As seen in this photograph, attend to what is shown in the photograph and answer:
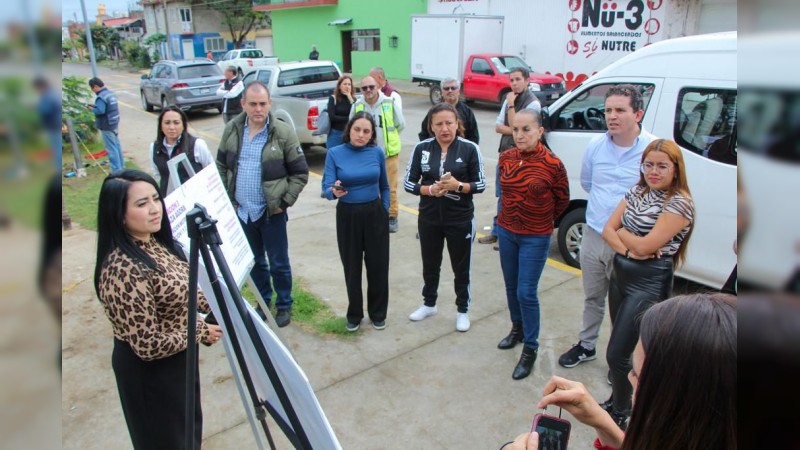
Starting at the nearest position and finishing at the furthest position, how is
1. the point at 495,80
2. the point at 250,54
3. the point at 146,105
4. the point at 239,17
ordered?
1. the point at 495,80
2. the point at 146,105
3. the point at 250,54
4. the point at 239,17

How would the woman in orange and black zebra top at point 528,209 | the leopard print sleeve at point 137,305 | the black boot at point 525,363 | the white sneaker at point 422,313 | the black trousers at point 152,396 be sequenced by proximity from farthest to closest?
the white sneaker at point 422,313
the black boot at point 525,363
the woman in orange and black zebra top at point 528,209
the black trousers at point 152,396
the leopard print sleeve at point 137,305

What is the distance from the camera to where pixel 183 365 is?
2.65 meters

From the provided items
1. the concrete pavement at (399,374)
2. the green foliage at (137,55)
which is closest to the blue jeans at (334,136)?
the concrete pavement at (399,374)

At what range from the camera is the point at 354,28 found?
29688 mm

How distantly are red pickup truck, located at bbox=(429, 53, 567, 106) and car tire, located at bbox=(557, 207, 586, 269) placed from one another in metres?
11.4

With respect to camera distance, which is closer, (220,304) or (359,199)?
(220,304)

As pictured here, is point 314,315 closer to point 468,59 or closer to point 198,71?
point 198,71

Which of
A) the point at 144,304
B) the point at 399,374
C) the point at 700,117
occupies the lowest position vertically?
the point at 399,374

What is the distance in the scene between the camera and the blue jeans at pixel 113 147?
9.73m

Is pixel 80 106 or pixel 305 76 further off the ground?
pixel 305 76

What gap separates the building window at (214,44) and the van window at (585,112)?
46456mm

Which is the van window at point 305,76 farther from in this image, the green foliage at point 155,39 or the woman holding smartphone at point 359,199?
the green foliage at point 155,39

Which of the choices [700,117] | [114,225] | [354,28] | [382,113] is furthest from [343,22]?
[114,225]

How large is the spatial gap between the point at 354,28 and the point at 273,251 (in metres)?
27.4
